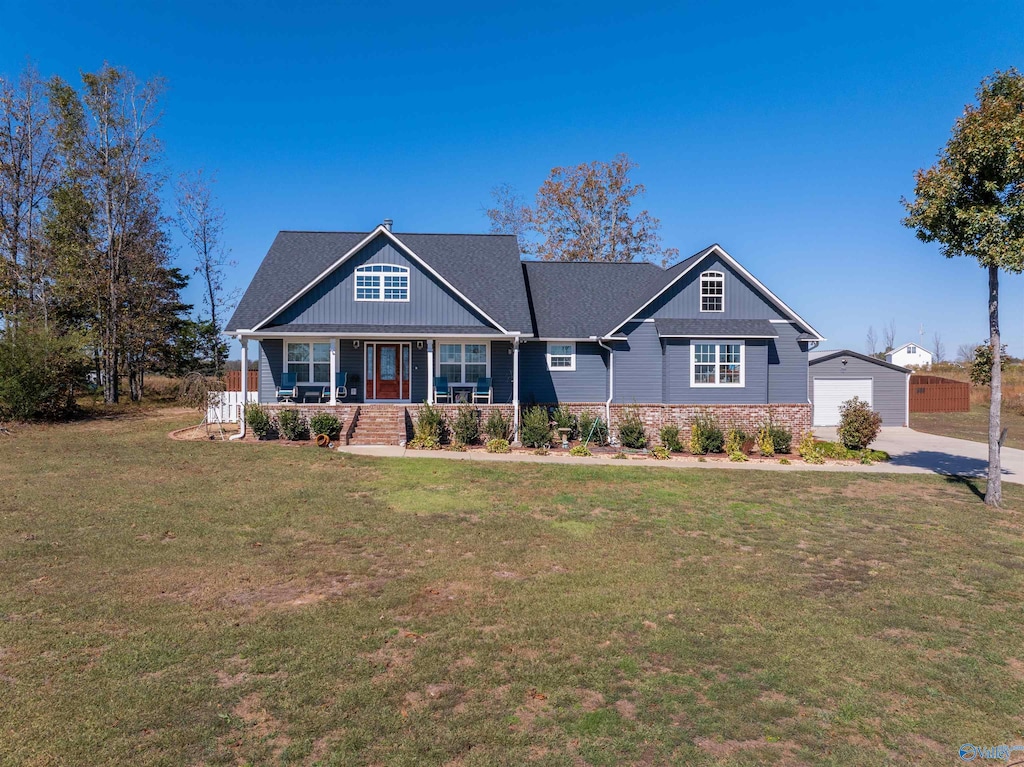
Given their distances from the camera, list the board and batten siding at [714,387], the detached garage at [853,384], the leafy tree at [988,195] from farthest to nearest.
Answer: the detached garage at [853,384] < the board and batten siding at [714,387] < the leafy tree at [988,195]

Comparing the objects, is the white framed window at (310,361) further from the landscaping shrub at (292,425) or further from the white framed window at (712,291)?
the white framed window at (712,291)

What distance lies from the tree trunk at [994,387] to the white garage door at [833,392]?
1659 cm

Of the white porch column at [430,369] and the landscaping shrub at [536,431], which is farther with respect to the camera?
the white porch column at [430,369]

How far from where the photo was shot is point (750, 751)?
3.93 metres

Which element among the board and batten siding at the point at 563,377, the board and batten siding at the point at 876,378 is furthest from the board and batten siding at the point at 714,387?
the board and batten siding at the point at 876,378

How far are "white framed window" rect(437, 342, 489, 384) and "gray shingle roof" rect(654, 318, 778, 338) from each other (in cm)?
642

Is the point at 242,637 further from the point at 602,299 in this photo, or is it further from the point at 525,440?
the point at 602,299

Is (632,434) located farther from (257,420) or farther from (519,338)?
(257,420)

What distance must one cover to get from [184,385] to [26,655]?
803 inches

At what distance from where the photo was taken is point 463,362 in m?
21.1

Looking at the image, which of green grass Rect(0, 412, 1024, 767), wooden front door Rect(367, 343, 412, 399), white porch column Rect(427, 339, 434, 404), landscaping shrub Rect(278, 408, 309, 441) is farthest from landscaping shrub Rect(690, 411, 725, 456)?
landscaping shrub Rect(278, 408, 309, 441)

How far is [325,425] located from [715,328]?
13.6 m

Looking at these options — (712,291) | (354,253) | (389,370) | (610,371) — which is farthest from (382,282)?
(712,291)

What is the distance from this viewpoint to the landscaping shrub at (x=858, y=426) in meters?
17.8
